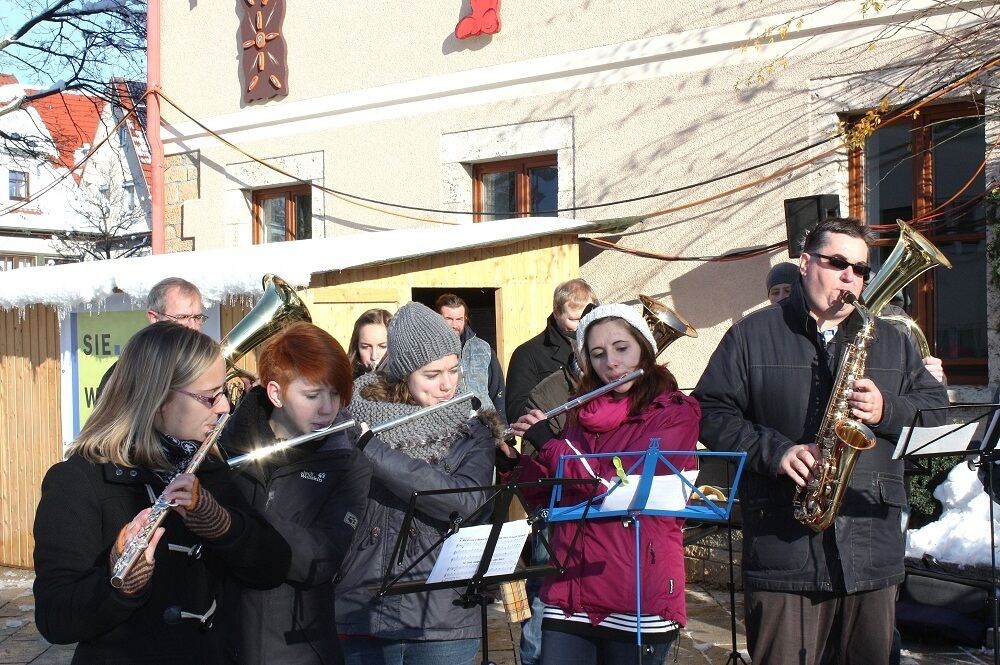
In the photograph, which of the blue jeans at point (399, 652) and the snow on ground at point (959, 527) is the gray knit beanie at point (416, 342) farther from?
the snow on ground at point (959, 527)

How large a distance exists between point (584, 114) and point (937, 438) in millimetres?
5091

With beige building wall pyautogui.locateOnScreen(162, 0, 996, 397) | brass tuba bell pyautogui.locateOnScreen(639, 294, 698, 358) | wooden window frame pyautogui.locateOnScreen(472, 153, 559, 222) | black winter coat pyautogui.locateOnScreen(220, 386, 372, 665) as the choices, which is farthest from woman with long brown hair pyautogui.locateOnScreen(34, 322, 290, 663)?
wooden window frame pyautogui.locateOnScreen(472, 153, 559, 222)

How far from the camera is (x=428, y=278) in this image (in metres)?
6.95

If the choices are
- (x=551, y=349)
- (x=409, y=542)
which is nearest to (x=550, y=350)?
(x=551, y=349)

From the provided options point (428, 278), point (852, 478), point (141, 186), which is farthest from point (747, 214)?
point (141, 186)

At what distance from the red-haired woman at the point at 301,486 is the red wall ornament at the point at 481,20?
6.02m

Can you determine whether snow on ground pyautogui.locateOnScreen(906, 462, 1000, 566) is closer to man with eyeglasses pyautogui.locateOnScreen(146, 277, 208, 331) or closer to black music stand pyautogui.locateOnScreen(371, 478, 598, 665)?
black music stand pyautogui.locateOnScreen(371, 478, 598, 665)

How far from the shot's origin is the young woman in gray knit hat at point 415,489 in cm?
305

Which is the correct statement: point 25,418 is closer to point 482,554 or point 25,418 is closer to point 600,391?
point 600,391

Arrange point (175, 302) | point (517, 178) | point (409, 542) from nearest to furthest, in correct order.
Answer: point (409, 542) → point (175, 302) → point (517, 178)

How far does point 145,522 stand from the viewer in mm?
2119

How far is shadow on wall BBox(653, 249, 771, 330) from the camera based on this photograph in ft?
23.9

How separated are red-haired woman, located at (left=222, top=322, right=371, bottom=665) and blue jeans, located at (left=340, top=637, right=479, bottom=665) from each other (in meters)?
0.26

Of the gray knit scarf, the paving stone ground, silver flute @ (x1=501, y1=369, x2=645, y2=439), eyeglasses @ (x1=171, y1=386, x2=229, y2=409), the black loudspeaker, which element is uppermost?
the black loudspeaker
